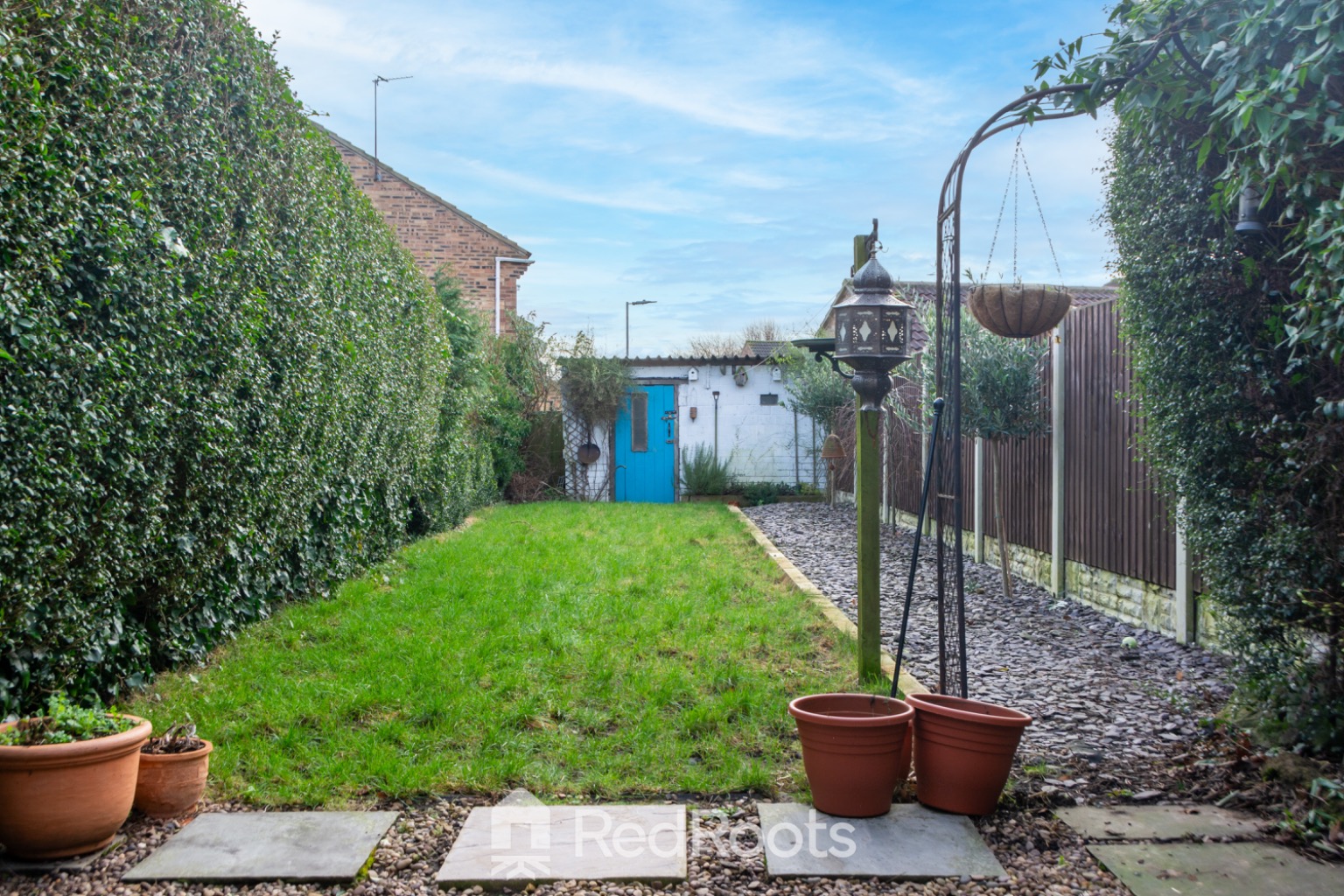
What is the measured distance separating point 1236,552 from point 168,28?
4962 mm

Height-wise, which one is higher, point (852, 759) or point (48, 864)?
point (852, 759)

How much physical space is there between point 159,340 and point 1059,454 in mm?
6120

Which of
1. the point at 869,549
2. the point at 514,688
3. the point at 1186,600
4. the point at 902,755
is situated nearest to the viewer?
the point at 902,755

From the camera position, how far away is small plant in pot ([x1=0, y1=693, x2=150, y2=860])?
107 inches

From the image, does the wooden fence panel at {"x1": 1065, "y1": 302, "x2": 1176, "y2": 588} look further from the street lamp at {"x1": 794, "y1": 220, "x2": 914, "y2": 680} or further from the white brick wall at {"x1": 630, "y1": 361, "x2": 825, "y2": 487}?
the white brick wall at {"x1": 630, "y1": 361, "x2": 825, "y2": 487}

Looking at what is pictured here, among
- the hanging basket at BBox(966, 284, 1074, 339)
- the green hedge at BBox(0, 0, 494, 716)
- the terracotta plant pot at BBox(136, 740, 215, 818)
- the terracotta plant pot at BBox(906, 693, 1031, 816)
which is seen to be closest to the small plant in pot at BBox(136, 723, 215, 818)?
the terracotta plant pot at BBox(136, 740, 215, 818)

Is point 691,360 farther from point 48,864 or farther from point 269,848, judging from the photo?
point 48,864

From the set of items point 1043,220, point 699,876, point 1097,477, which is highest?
point 1043,220

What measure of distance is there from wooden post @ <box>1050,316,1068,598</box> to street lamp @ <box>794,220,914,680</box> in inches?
124

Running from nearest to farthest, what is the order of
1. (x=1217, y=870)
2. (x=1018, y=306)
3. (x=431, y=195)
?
(x=1217, y=870), (x=1018, y=306), (x=431, y=195)

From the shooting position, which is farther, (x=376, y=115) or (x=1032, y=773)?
(x=376, y=115)

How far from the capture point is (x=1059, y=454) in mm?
7184

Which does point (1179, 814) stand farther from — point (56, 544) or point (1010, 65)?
point (56, 544)

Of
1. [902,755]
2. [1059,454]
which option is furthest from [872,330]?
[1059,454]
